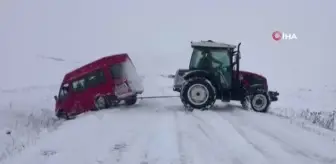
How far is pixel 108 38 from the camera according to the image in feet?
144

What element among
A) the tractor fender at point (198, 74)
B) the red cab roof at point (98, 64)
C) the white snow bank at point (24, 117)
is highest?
the red cab roof at point (98, 64)

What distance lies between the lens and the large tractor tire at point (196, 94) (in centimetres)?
1360

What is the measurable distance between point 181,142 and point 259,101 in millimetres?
6234

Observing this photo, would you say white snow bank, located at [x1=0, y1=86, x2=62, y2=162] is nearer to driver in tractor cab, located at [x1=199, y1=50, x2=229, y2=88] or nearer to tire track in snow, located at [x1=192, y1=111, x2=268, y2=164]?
tire track in snow, located at [x1=192, y1=111, x2=268, y2=164]

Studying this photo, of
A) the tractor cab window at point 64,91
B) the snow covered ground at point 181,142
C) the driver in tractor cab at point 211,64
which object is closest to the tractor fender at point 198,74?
the driver in tractor cab at point 211,64

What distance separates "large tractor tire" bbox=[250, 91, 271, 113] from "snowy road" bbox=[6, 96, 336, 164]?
242 centimetres

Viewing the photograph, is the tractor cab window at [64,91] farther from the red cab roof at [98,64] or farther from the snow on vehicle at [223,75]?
the snow on vehicle at [223,75]

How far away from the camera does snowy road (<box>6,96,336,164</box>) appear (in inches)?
282

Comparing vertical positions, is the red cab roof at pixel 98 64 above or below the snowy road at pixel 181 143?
above

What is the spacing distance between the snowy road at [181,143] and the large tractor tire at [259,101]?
2.42 m

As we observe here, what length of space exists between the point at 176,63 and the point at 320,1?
1406 centimetres

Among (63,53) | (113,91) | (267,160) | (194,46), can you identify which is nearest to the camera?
(267,160)

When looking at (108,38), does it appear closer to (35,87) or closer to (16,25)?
(16,25)

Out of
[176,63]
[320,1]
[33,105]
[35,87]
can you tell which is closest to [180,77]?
[33,105]
